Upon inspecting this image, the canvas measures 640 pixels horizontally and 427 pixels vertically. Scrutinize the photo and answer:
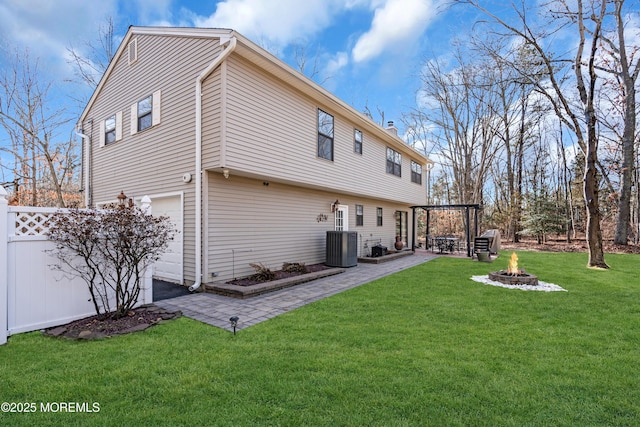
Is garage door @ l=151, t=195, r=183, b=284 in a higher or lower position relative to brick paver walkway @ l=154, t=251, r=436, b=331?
higher

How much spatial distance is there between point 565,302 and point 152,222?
6.95 metres

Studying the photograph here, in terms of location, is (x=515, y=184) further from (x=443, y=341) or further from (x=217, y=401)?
(x=217, y=401)

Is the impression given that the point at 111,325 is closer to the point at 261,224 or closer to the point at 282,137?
the point at 261,224

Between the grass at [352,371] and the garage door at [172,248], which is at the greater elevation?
the garage door at [172,248]

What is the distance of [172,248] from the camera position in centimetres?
696

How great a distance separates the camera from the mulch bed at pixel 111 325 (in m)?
3.65

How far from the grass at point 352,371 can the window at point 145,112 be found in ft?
19.5

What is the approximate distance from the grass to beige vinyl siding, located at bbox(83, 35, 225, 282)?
11.3 ft

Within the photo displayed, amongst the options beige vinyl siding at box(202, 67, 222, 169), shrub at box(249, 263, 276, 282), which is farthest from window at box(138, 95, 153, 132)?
shrub at box(249, 263, 276, 282)

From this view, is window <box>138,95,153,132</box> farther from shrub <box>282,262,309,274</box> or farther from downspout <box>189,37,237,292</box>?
shrub <box>282,262,309,274</box>

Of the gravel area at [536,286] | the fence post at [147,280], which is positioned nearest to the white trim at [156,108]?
the fence post at [147,280]

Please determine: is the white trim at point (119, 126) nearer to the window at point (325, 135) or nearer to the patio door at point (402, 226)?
the window at point (325, 135)

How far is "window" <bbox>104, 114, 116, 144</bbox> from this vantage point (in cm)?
898

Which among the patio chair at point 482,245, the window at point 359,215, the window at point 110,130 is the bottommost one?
the patio chair at point 482,245
